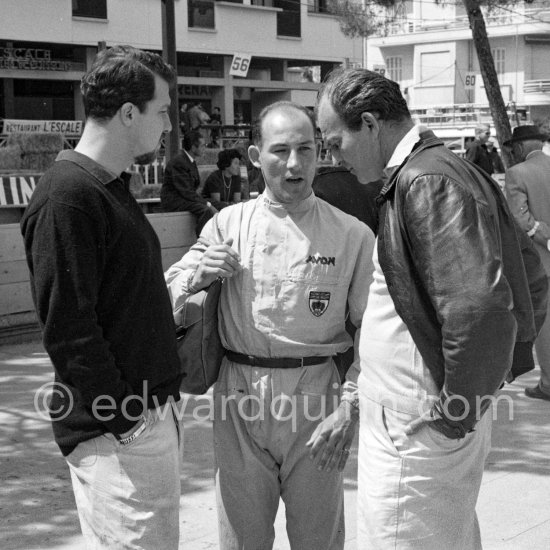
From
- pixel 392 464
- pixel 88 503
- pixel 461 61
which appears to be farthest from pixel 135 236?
pixel 461 61

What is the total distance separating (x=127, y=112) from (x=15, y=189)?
34.7ft

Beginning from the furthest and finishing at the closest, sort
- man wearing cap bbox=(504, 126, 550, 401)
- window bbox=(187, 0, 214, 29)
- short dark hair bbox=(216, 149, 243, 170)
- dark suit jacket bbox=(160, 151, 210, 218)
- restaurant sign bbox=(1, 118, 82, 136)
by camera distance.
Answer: window bbox=(187, 0, 214, 29) → restaurant sign bbox=(1, 118, 82, 136) → short dark hair bbox=(216, 149, 243, 170) → dark suit jacket bbox=(160, 151, 210, 218) → man wearing cap bbox=(504, 126, 550, 401)

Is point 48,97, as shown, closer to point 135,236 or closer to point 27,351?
point 27,351

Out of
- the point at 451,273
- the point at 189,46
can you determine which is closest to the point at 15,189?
the point at 451,273

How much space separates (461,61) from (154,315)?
204ft

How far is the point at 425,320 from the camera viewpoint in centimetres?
253

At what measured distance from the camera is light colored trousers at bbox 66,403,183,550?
8.59ft

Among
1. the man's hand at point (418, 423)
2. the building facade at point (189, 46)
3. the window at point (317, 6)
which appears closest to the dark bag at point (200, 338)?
the man's hand at point (418, 423)

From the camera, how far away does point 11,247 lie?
28.4 feet

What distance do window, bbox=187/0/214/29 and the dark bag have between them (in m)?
28.2

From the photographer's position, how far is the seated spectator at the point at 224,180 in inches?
478

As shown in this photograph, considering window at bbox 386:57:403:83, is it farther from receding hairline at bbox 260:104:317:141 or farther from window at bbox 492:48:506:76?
receding hairline at bbox 260:104:317:141

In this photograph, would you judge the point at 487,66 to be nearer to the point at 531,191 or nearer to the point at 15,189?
the point at 15,189

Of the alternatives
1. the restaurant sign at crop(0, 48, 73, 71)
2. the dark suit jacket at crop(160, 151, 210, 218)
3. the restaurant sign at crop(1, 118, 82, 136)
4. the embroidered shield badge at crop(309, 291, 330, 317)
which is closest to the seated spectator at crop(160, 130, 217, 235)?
the dark suit jacket at crop(160, 151, 210, 218)
